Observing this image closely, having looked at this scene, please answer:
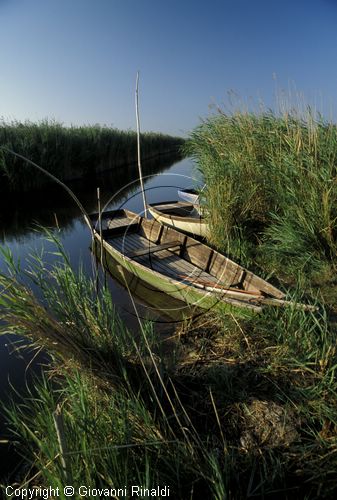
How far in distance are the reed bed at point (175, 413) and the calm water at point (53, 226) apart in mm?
431

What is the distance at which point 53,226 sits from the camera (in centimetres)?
946

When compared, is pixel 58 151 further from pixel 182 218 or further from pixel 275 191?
pixel 275 191

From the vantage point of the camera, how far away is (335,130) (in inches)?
191

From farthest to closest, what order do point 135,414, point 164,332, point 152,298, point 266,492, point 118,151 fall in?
point 118,151
point 152,298
point 164,332
point 135,414
point 266,492

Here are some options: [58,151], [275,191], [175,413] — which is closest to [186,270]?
[275,191]

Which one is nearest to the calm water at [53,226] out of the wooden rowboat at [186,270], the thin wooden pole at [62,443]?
the wooden rowboat at [186,270]

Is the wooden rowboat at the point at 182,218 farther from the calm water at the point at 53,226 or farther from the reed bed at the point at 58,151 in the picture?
the reed bed at the point at 58,151

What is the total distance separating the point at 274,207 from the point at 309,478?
15.5 ft

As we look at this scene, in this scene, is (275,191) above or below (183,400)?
above

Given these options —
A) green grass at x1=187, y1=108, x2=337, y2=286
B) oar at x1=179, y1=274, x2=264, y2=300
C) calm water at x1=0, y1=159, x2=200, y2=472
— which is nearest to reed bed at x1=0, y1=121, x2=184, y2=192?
calm water at x1=0, y1=159, x2=200, y2=472

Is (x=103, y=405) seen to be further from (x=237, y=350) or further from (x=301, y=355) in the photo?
(x=301, y=355)

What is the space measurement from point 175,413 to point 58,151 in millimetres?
14695

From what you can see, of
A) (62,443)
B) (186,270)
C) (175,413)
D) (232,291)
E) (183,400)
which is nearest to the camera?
(62,443)

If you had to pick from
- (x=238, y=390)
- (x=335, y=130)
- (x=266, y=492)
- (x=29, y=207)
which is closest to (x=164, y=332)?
(x=238, y=390)
